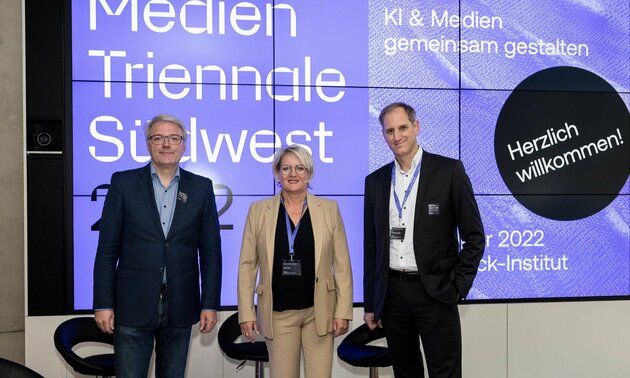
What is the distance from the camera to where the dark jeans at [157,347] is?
3123 millimetres

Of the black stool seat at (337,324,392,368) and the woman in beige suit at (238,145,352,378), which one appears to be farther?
the black stool seat at (337,324,392,368)

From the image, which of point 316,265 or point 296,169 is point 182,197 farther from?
point 316,265

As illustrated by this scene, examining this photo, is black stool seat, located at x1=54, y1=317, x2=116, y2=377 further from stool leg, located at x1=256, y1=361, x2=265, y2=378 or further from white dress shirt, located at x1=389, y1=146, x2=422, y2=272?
white dress shirt, located at x1=389, y1=146, x2=422, y2=272

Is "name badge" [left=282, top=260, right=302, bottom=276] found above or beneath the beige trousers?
above

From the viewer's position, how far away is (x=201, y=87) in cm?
470

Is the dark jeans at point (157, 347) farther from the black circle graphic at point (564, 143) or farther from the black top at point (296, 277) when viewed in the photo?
the black circle graphic at point (564, 143)

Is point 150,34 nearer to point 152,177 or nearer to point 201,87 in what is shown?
point 201,87

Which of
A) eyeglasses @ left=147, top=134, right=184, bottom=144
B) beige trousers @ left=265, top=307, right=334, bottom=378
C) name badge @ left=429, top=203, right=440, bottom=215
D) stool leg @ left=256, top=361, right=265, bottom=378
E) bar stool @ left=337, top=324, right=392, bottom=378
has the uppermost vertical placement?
eyeglasses @ left=147, top=134, right=184, bottom=144

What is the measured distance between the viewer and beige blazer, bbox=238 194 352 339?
3201 mm

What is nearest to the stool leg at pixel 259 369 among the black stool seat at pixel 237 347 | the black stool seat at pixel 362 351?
the black stool seat at pixel 237 347

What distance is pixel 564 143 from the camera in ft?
16.8

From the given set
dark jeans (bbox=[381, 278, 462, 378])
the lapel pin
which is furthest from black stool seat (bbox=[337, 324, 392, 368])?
the lapel pin

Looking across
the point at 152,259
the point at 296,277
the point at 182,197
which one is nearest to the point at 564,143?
the point at 296,277

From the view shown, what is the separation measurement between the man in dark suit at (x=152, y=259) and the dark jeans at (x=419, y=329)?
984 mm
